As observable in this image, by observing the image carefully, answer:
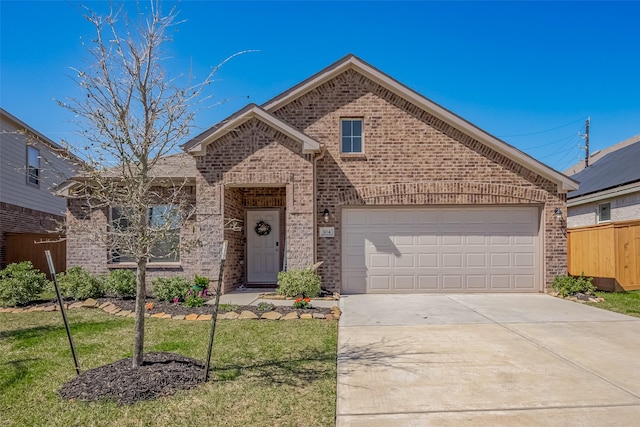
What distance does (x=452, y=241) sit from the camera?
11461 mm

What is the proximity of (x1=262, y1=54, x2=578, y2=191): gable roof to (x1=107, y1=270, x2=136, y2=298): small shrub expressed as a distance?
5.66m

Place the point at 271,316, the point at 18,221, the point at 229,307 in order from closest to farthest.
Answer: the point at 271,316 < the point at 229,307 < the point at 18,221

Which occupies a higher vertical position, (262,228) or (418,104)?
(418,104)

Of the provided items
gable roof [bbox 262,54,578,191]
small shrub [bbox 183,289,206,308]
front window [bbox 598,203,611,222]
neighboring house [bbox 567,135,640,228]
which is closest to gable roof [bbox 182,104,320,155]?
gable roof [bbox 262,54,578,191]

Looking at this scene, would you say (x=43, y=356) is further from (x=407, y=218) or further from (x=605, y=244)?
A: (x=605, y=244)

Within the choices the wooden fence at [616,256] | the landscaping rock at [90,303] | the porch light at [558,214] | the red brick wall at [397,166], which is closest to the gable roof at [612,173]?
the wooden fence at [616,256]

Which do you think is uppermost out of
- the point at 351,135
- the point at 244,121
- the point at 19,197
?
the point at 244,121

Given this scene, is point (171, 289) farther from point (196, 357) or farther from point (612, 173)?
point (612, 173)

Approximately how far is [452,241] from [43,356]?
945cm

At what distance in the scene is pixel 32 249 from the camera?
50.2 ft

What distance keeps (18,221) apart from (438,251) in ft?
49.8

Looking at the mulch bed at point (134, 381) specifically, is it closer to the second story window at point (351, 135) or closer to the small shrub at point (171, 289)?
the small shrub at point (171, 289)

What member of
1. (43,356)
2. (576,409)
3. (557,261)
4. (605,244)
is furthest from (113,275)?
(605,244)

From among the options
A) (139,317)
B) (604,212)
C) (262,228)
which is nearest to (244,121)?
(262,228)
